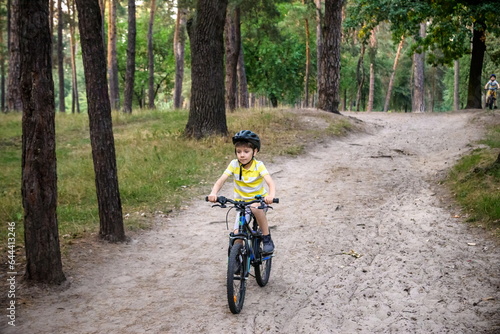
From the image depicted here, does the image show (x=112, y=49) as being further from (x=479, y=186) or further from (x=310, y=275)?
(x=310, y=275)

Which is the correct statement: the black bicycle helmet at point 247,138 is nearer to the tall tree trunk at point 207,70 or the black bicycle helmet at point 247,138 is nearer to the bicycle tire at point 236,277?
the bicycle tire at point 236,277

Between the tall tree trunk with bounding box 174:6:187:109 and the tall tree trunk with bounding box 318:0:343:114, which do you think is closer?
the tall tree trunk with bounding box 318:0:343:114

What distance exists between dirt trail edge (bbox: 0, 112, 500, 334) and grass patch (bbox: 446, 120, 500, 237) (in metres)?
0.36

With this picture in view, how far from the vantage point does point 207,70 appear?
13.9 metres

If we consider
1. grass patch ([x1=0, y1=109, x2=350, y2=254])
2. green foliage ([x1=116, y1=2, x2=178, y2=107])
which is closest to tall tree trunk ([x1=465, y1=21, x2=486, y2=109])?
grass patch ([x1=0, y1=109, x2=350, y2=254])

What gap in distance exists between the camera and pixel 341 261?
652 centimetres

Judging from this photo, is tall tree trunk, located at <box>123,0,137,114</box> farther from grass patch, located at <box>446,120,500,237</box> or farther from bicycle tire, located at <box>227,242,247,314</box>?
bicycle tire, located at <box>227,242,247,314</box>

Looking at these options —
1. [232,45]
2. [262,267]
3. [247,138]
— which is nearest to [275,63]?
[232,45]

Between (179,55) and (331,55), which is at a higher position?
(179,55)

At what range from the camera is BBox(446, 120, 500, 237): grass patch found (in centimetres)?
740

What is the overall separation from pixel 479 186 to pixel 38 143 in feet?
25.0

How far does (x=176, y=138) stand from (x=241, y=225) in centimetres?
964

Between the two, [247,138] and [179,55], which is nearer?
[247,138]

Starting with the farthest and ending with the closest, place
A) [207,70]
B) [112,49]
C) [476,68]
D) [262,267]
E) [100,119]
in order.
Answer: [112,49]
[476,68]
[207,70]
[100,119]
[262,267]
